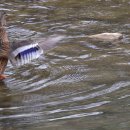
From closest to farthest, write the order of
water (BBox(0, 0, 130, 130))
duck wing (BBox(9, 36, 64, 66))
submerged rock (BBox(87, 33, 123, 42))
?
1. water (BBox(0, 0, 130, 130))
2. duck wing (BBox(9, 36, 64, 66))
3. submerged rock (BBox(87, 33, 123, 42))

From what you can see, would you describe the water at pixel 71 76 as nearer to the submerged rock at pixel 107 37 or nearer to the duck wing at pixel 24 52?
the submerged rock at pixel 107 37

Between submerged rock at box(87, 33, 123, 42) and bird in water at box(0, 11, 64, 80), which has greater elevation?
bird in water at box(0, 11, 64, 80)

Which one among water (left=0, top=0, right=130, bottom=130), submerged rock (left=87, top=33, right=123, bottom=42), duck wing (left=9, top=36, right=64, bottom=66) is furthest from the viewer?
submerged rock (left=87, top=33, right=123, bottom=42)

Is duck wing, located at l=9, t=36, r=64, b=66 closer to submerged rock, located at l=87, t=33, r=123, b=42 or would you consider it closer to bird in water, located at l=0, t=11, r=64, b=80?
bird in water, located at l=0, t=11, r=64, b=80

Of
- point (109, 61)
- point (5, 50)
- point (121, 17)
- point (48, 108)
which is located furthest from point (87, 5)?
point (48, 108)

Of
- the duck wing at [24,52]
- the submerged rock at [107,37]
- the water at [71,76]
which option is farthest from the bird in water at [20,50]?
the submerged rock at [107,37]

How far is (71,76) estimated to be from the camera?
639 cm

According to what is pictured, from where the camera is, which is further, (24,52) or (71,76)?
(71,76)

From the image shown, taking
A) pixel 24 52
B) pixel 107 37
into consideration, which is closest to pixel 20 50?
pixel 24 52

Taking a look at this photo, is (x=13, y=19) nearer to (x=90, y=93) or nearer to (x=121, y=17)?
(x=121, y=17)

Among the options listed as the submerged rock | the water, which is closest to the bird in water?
the water

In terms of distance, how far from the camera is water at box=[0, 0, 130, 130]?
4930 millimetres

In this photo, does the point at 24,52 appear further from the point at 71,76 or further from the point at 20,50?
the point at 71,76

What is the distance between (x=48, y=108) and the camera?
5266mm
